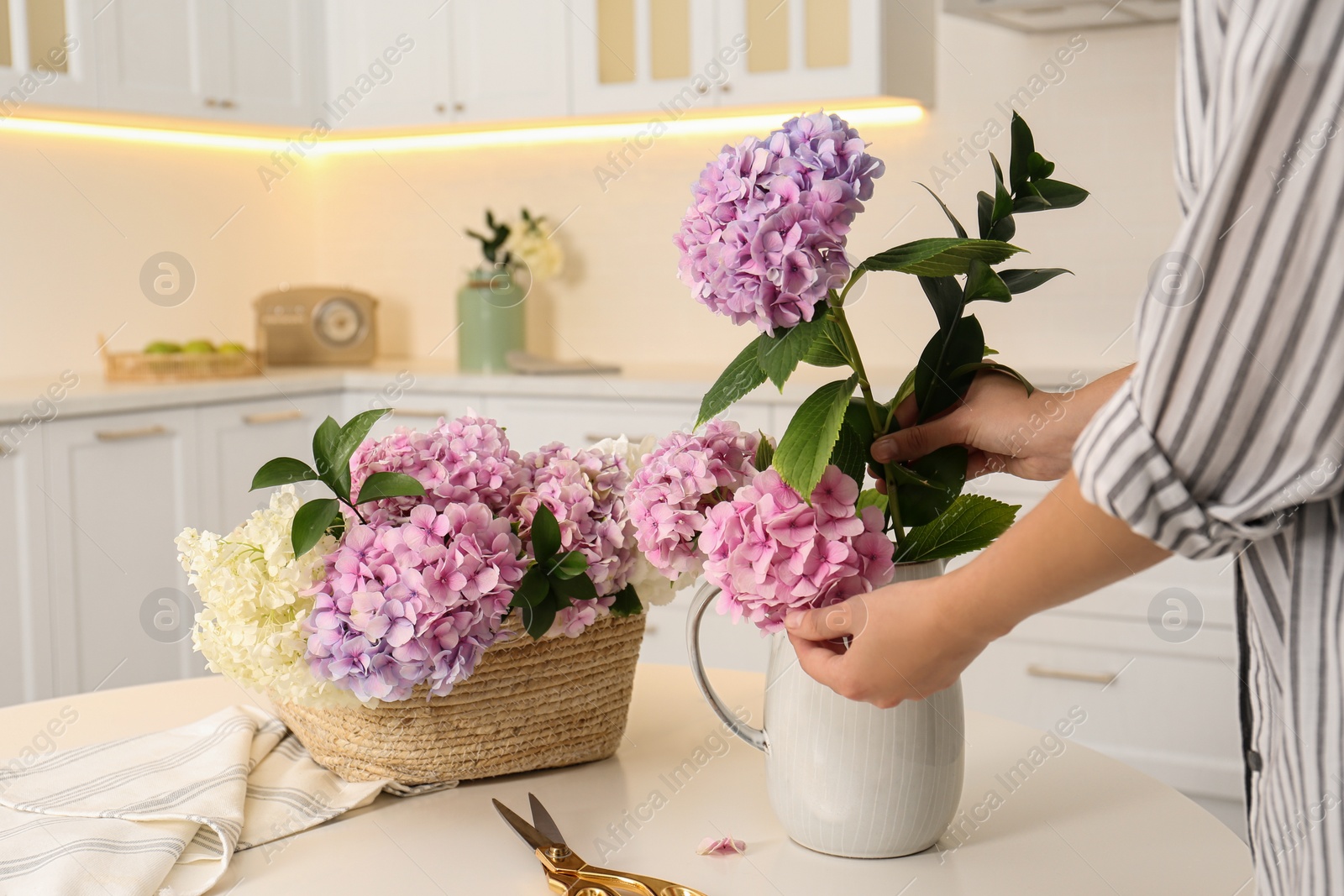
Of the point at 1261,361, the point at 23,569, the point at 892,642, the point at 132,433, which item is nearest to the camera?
the point at 1261,361

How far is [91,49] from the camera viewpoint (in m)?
2.96

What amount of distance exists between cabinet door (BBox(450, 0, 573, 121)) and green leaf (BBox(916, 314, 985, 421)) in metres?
2.53

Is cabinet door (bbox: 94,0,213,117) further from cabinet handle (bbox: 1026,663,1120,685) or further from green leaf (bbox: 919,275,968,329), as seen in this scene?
green leaf (bbox: 919,275,968,329)

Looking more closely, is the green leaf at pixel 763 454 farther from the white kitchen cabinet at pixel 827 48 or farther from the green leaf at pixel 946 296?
the white kitchen cabinet at pixel 827 48

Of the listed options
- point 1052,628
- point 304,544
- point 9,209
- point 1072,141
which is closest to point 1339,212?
point 304,544

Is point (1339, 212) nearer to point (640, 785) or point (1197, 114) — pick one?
point (1197, 114)

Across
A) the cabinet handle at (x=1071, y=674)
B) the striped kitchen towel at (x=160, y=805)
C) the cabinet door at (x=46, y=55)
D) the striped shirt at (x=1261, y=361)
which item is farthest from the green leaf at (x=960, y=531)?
the cabinet door at (x=46, y=55)

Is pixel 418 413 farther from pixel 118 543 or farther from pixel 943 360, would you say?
pixel 943 360

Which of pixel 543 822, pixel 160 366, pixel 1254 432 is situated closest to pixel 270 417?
pixel 160 366

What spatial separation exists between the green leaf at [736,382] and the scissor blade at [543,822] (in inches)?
11.7

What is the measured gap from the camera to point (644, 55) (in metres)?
3.06

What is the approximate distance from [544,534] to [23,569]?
7.19ft

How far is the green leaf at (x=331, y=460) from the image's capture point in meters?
0.82

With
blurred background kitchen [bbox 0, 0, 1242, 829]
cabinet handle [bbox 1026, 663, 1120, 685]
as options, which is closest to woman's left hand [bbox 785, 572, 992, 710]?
blurred background kitchen [bbox 0, 0, 1242, 829]
